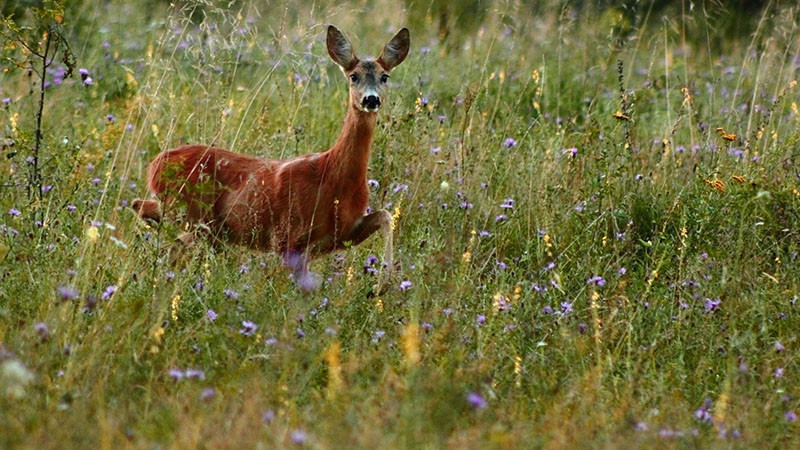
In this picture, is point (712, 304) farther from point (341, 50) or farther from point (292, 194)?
point (341, 50)

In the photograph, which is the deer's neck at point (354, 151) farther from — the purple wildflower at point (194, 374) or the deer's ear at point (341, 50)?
the purple wildflower at point (194, 374)

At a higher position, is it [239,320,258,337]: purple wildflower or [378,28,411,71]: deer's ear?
[378,28,411,71]: deer's ear

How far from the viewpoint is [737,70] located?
932 cm

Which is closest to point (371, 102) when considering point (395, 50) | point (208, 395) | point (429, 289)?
point (395, 50)

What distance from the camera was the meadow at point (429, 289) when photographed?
12.0 ft

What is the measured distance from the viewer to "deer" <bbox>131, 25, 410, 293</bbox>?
18.8ft

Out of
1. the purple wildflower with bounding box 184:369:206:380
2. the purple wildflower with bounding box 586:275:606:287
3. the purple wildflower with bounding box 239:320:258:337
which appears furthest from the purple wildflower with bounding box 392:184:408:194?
the purple wildflower with bounding box 184:369:206:380

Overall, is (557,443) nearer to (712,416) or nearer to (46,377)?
(712,416)

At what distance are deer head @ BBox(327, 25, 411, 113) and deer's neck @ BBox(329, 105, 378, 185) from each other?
0.07 m

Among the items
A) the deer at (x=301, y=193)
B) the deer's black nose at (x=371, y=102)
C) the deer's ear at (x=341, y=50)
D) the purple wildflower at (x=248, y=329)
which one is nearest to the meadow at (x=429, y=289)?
the purple wildflower at (x=248, y=329)

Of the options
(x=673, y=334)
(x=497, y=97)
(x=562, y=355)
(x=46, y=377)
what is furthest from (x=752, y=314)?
(x=497, y=97)

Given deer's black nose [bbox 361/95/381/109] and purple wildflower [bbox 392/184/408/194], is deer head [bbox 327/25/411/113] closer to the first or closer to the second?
deer's black nose [bbox 361/95/381/109]

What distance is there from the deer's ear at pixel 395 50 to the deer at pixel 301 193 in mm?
40

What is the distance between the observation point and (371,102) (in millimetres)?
Answer: 5723
